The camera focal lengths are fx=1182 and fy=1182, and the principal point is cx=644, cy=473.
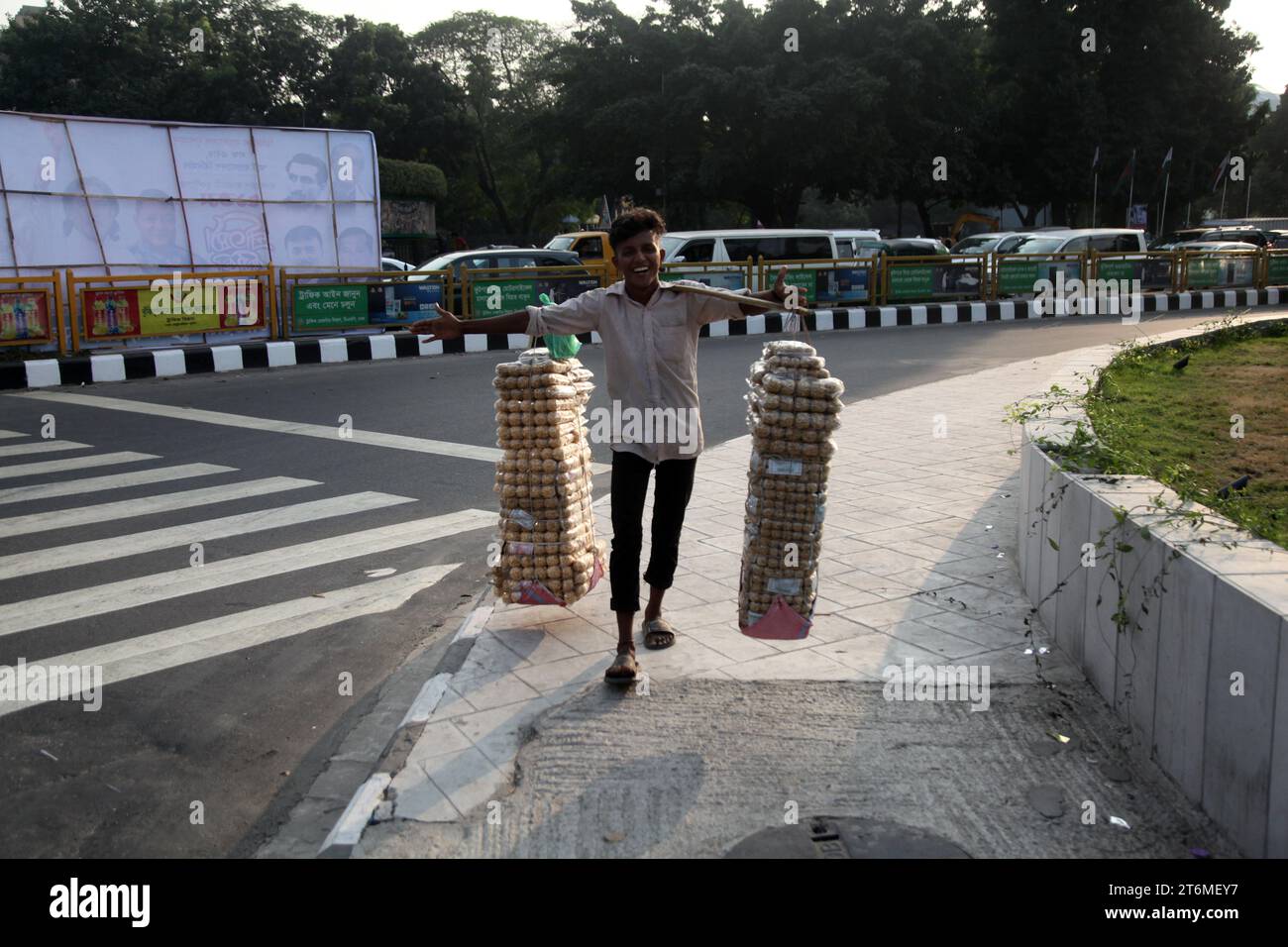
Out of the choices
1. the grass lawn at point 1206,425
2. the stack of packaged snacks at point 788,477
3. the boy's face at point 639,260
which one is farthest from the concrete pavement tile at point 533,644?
the grass lawn at point 1206,425

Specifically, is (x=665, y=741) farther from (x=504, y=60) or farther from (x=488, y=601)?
(x=504, y=60)

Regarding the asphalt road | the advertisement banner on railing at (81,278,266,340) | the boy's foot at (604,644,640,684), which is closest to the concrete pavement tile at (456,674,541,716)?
the boy's foot at (604,644,640,684)

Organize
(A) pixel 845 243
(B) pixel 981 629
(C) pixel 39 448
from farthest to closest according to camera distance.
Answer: (A) pixel 845 243, (C) pixel 39 448, (B) pixel 981 629

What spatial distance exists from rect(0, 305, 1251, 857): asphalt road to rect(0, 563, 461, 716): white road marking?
0.01 metres

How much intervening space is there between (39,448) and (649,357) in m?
7.18

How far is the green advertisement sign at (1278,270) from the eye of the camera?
24297mm

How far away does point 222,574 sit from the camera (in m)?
6.13

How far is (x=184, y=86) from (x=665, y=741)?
4175 centimetres

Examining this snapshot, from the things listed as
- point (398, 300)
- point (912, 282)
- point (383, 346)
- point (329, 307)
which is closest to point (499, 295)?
point (398, 300)

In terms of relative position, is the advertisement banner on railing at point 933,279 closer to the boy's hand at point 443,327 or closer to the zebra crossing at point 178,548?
the zebra crossing at point 178,548

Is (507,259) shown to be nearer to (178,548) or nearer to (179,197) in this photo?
(179,197)

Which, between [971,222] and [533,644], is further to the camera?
[971,222]

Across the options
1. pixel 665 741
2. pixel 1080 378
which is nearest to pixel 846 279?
pixel 1080 378

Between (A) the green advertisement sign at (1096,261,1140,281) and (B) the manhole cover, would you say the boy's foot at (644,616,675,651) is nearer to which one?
(B) the manhole cover
